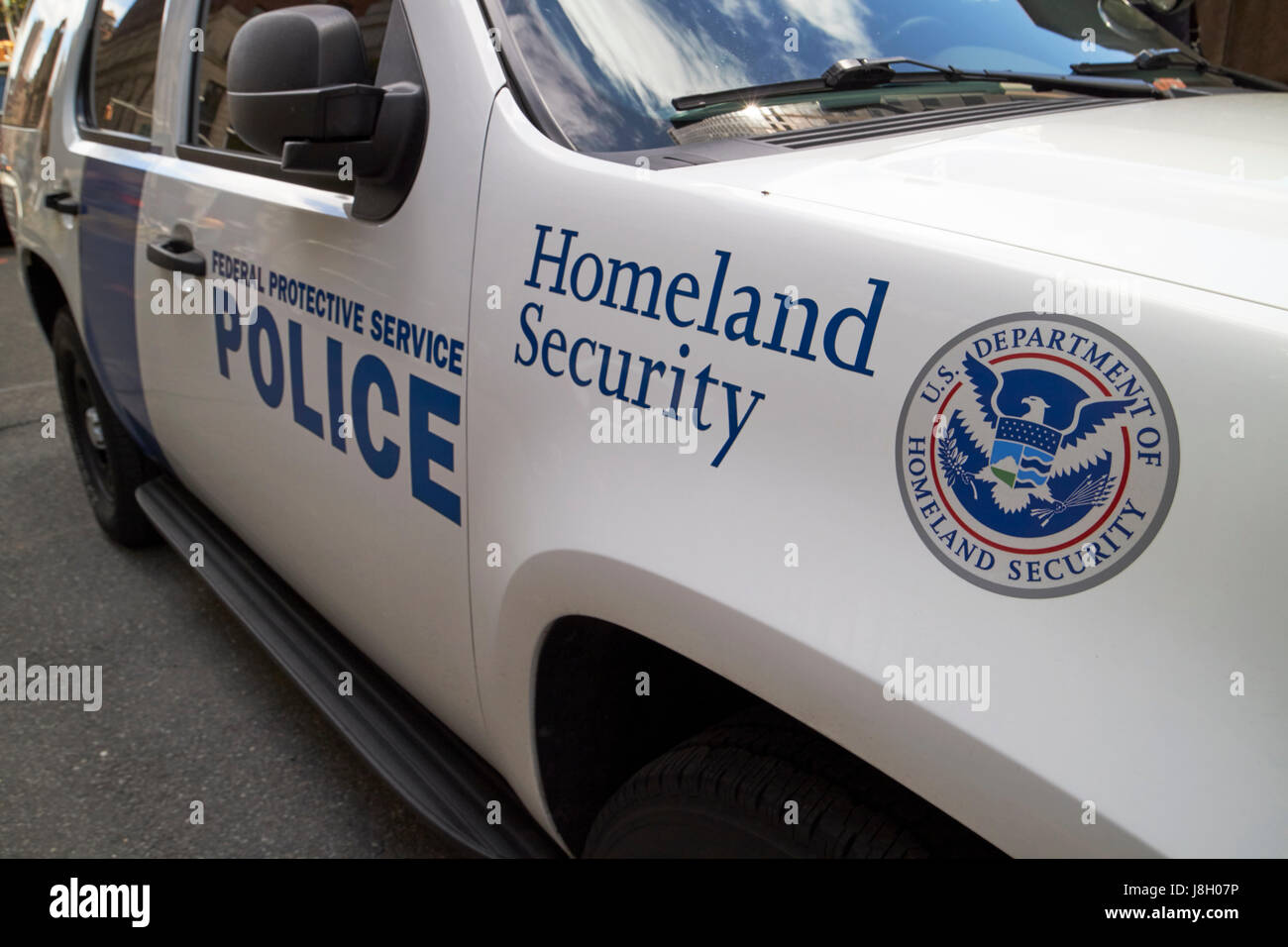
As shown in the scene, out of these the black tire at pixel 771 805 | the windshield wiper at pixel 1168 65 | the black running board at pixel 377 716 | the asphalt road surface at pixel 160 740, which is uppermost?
the windshield wiper at pixel 1168 65

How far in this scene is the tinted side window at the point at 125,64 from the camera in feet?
8.58

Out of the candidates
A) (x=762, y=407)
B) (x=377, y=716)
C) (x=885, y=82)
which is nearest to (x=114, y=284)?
(x=377, y=716)

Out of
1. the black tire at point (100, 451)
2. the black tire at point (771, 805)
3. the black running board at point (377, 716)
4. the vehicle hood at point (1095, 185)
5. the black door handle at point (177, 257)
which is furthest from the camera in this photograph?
the black tire at point (100, 451)

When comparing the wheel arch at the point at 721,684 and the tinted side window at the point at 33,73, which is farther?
the tinted side window at the point at 33,73

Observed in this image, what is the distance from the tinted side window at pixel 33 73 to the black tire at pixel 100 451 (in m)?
0.69

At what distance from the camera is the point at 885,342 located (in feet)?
3.21

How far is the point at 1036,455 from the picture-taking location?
0.89 m

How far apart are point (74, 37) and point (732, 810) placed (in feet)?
10.9

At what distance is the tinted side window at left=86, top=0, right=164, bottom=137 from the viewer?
2615mm

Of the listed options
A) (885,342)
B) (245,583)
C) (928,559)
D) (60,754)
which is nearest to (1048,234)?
(885,342)

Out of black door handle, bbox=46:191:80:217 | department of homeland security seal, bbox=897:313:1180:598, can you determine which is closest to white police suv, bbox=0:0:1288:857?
department of homeland security seal, bbox=897:313:1180:598

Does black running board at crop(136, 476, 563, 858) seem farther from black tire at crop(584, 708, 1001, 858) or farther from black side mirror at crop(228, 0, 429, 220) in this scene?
black side mirror at crop(228, 0, 429, 220)

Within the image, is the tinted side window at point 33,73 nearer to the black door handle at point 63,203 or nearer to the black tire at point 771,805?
the black door handle at point 63,203

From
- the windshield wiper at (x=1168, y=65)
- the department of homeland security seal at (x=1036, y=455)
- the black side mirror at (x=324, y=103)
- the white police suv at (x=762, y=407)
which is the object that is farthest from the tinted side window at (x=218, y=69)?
the department of homeland security seal at (x=1036, y=455)
